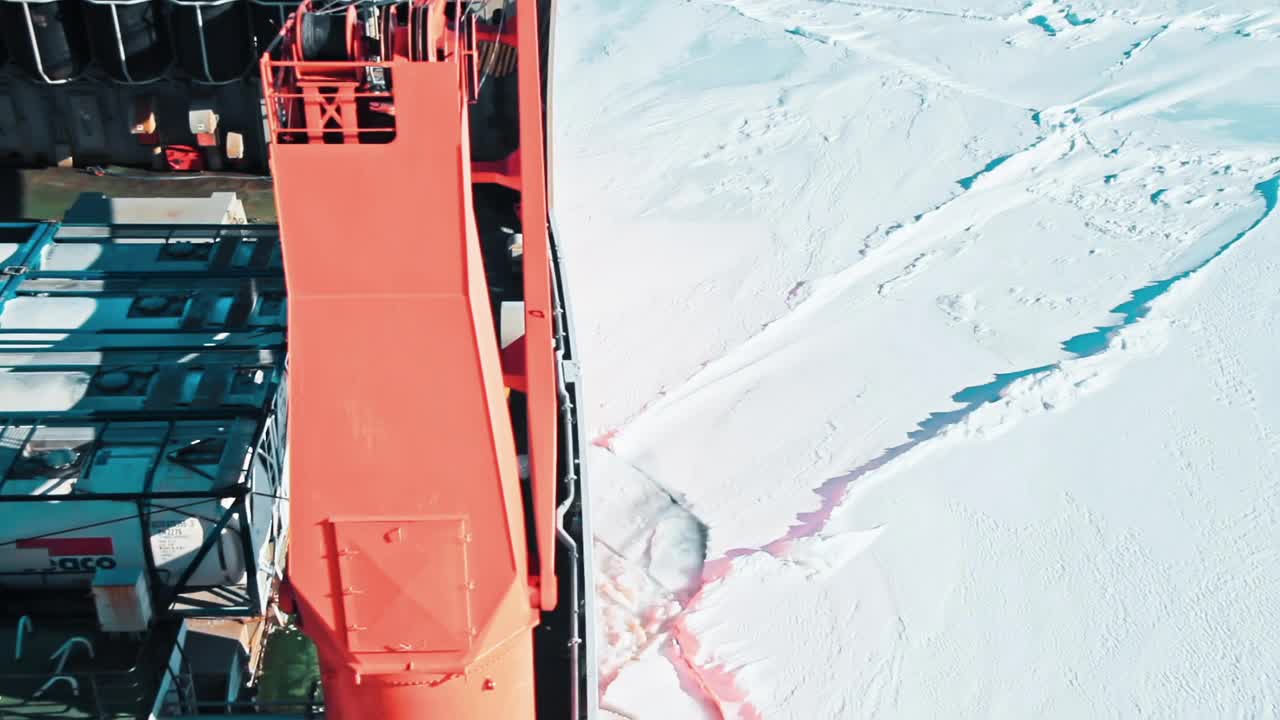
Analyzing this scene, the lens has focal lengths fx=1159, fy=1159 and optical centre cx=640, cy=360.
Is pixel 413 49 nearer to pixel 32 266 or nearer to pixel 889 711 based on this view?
pixel 889 711

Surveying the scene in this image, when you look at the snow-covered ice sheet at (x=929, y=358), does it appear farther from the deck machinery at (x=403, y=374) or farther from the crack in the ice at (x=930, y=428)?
the deck machinery at (x=403, y=374)

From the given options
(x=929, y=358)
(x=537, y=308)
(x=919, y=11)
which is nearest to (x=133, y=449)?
(x=537, y=308)

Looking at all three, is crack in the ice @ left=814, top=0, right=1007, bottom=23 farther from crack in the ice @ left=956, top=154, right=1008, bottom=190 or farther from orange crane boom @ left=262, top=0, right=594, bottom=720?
orange crane boom @ left=262, top=0, right=594, bottom=720

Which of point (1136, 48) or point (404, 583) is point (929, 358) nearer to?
point (404, 583)

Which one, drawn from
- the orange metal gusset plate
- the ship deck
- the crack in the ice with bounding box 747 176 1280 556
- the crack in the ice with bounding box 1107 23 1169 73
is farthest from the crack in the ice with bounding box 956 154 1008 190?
the orange metal gusset plate

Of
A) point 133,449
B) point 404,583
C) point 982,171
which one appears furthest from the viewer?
point 982,171

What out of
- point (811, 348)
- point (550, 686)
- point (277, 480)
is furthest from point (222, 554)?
point (811, 348)
